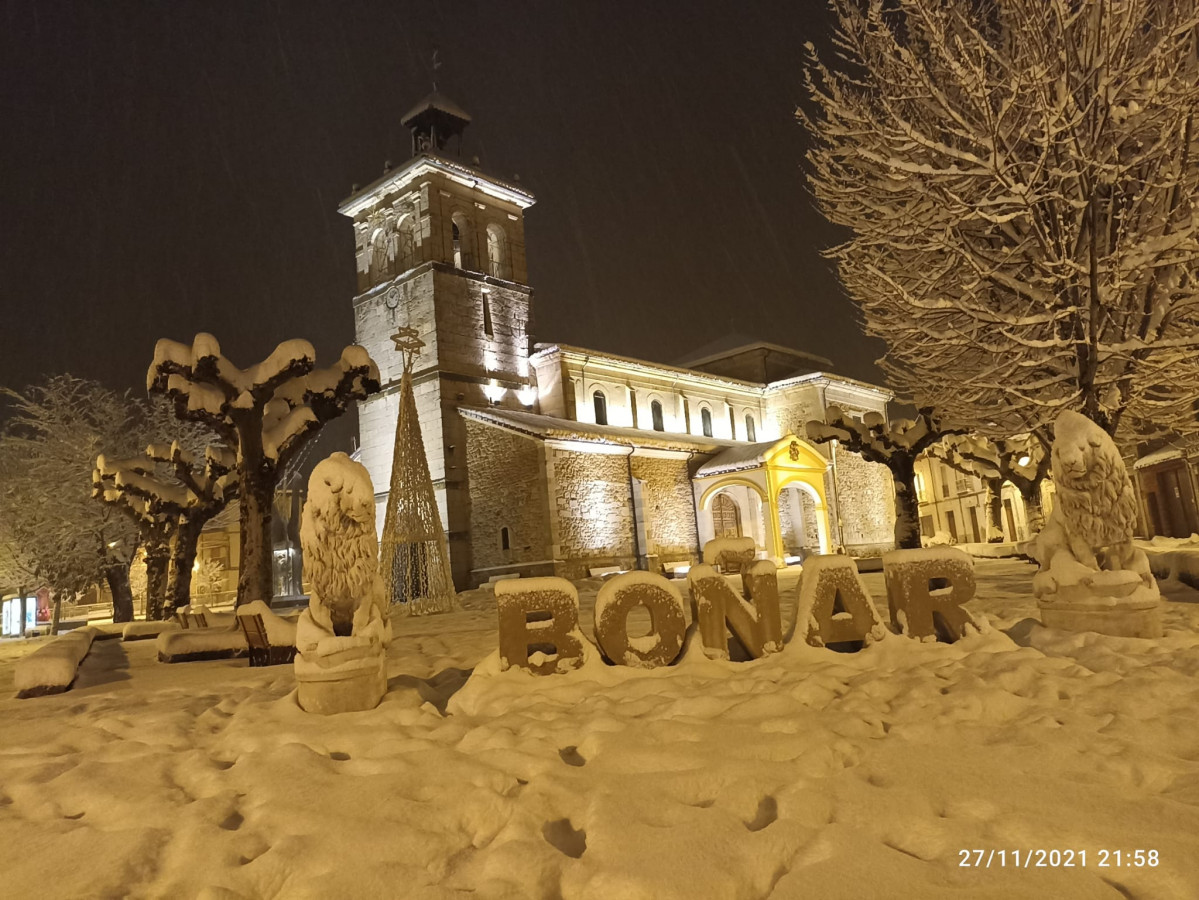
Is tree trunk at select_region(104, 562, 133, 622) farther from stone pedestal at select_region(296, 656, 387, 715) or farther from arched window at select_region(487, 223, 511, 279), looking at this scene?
stone pedestal at select_region(296, 656, 387, 715)

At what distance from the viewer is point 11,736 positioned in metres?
5.15

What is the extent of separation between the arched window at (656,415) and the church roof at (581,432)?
1487 millimetres

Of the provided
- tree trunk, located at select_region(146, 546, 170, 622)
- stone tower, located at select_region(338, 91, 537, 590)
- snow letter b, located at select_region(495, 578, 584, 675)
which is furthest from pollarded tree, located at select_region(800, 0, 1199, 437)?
stone tower, located at select_region(338, 91, 537, 590)

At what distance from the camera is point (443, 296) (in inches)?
1054

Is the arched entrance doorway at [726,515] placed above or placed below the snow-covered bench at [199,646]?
above

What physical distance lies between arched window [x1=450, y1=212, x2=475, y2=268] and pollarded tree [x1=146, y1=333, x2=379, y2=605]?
18147mm

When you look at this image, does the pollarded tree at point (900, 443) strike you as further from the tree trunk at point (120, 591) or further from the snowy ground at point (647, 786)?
the tree trunk at point (120, 591)

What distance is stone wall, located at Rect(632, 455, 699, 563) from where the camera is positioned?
2631cm

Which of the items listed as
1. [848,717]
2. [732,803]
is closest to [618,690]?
[848,717]

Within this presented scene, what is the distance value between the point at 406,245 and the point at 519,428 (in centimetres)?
964

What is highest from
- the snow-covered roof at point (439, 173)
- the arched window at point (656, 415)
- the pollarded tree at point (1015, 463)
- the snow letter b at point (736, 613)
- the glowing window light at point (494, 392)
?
the snow-covered roof at point (439, 173)

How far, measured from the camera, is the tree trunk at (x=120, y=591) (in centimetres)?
2217
